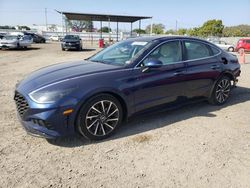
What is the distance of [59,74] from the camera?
12.7ft

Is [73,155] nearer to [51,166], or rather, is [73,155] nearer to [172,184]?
[51,166]

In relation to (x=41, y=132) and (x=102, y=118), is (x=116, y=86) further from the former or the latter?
(x=41, y=132)

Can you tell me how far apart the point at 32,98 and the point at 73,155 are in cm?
98

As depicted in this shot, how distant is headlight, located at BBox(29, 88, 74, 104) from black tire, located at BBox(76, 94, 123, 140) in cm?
35

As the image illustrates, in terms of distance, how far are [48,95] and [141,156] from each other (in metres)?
1.54

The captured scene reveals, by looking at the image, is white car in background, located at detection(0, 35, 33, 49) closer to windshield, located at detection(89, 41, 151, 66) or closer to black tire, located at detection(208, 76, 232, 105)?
windshield, located at detection(89, 41, 151, 66)

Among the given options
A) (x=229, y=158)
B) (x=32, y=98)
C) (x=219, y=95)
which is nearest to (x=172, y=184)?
(x=229, y=158)

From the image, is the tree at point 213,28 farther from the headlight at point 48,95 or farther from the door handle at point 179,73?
the headlight at point 48,95

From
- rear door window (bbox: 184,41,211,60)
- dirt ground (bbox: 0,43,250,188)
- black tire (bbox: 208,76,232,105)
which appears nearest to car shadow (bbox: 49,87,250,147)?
dirt ground (bbox: 0,43,250,188)

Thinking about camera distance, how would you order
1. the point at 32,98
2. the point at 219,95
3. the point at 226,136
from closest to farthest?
the point at 32,98 < the point at 226,136 < the point at 219,95

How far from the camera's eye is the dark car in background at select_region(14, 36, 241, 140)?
3373mm

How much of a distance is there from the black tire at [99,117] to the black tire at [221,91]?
254 centimetres

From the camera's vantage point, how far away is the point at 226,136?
4043 millimetres

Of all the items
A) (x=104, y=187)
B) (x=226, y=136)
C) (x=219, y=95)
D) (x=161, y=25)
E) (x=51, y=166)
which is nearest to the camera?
(x=104, y=187)
